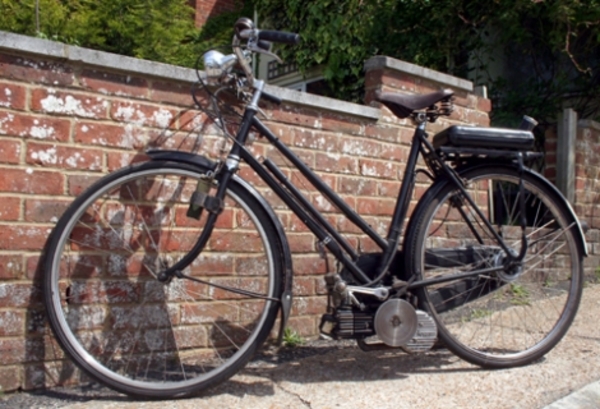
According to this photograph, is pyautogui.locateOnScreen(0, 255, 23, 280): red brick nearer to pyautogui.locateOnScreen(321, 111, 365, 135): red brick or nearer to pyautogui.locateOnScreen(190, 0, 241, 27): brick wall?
pyautogui.locateOnScreen(321, 111, 365, 135): red brick

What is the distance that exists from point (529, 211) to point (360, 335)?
1144mm

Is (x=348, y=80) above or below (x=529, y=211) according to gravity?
above

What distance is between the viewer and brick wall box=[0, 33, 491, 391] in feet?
7.57

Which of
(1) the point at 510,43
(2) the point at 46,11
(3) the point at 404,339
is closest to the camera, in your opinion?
(3) the point at 404,339

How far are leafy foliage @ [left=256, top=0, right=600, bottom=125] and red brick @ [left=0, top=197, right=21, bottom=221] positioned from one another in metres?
4.72

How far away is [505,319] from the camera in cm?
339

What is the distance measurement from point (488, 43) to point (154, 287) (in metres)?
5.65

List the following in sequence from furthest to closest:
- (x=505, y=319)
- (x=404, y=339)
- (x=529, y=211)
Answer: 1. (x=505, y=319)
2. (x=529, y=211)
3. (x=404, y=339)

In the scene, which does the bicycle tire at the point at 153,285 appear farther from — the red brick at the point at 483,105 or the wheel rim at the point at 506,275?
the red brick at the point at 483,105

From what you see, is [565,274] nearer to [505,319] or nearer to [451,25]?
[505,319]

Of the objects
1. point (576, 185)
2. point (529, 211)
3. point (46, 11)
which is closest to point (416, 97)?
point (529, 211)

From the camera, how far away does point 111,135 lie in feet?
8.31

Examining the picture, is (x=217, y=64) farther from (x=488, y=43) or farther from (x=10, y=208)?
(x=488, y=43)

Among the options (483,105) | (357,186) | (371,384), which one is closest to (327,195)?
(357,186)
